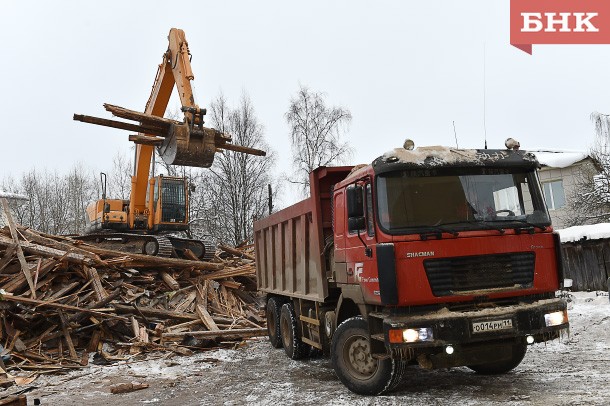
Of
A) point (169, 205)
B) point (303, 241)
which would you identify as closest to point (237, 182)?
point (169, 205)

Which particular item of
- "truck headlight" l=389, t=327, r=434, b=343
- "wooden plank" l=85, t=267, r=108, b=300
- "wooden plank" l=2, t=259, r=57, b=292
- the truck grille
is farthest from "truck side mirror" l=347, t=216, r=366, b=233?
"wooden plank" l=2, t=259, r=57, b=292

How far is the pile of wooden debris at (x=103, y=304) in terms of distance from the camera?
1114 centimetres

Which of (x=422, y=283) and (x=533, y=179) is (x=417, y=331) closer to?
(x=422, y=283)

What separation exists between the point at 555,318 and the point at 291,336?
16.5ft

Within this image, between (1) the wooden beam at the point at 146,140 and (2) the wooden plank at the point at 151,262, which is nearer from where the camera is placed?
(1) the wooden beam at the point at 146,140

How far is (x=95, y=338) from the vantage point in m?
11.7

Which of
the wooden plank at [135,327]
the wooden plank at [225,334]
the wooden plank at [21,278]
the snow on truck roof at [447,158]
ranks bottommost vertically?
the wooden plank at [225,334]

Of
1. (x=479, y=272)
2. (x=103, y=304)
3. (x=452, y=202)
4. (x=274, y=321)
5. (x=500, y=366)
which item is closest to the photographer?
(x=479, y=272)

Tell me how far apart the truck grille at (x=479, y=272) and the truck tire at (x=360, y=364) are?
1152 mm

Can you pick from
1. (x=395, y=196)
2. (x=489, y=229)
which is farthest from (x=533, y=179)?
(x=395, y=196)

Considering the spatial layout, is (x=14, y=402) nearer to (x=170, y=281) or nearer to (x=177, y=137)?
(x=177, y=137)

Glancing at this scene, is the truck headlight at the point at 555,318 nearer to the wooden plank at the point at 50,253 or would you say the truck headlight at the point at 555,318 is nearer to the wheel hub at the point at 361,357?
the wheel hub at the point at 361,357

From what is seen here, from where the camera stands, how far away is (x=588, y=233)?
19.1m

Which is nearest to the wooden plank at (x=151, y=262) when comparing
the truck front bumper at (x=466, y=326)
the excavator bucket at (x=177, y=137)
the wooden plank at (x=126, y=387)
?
the excavator bucket at (x=177, y=137)
